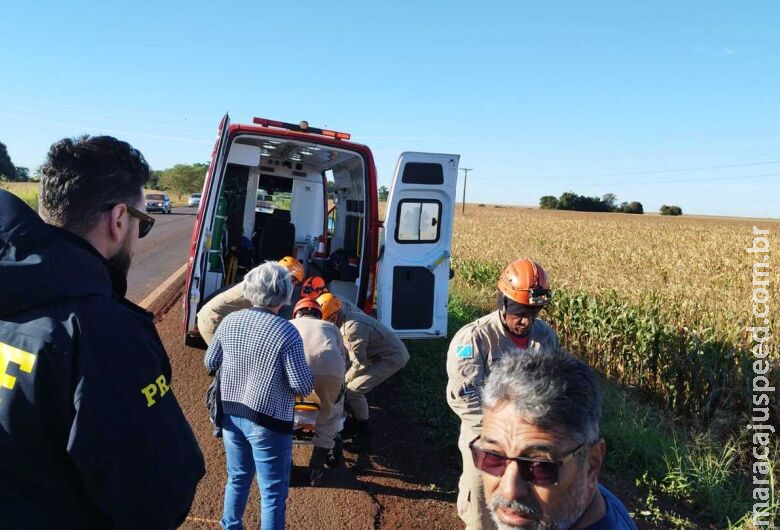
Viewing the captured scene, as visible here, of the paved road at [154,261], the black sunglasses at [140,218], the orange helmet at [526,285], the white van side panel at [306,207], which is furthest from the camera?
the paved road at [154,261]

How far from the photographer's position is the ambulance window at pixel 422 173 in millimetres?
5858

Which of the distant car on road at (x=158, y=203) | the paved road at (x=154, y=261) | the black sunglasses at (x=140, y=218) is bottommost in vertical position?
the paved road at (x=154, y=261)

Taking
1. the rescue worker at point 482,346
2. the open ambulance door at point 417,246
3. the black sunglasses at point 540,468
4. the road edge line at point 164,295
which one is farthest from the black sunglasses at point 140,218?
the road edge line at point 164,295

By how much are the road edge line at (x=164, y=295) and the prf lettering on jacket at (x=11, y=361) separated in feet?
22.9

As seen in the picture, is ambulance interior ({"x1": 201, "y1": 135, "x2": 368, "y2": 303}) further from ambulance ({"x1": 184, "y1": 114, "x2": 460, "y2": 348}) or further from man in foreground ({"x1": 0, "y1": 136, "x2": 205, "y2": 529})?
man in foreground ({"x1": 0, "y1": 136, "x2": 205, "y2": 529})

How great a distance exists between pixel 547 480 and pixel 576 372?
0.30 meters

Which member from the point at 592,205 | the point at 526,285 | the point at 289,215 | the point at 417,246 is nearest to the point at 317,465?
the point at 526,285

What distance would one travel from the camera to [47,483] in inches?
56.4

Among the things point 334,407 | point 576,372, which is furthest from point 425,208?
point 576,372

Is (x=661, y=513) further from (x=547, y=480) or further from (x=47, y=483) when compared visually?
(x=47, y=483)

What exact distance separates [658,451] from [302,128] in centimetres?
466

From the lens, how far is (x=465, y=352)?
3162mm

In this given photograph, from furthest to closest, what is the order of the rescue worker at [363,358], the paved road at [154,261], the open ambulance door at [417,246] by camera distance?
the paved road at [154,261] → the open ambulance door at [417,246] → the rescue worker at [363,358]

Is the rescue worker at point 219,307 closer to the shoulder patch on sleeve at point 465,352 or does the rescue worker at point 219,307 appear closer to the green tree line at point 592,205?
the shoulder patch on sleeve at point 465,352
